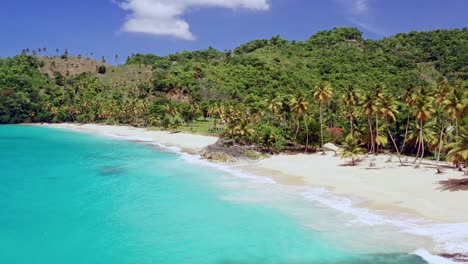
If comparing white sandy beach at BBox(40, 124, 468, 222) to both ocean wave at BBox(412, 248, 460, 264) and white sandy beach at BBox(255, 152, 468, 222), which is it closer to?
white sandy beach at BBox(255, 152, 468, 222)

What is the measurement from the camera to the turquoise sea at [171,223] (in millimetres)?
32625

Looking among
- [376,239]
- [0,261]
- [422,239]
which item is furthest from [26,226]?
[422,239]

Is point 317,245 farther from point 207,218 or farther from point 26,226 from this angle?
point 26,226

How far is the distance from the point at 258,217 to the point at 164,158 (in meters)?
49.1

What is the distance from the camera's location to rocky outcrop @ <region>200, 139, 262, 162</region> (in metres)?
81.3

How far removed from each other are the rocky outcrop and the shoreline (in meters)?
3.54

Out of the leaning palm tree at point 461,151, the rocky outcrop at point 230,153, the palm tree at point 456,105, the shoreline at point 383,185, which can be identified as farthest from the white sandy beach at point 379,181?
the palm tree at point 456,105

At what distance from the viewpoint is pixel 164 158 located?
289 feet

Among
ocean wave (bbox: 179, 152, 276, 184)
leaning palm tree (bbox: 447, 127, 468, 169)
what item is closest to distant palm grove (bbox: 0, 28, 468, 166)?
leaning palm tree (bbox: 447, 127, 468, 169)

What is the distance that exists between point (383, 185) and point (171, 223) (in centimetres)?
2932

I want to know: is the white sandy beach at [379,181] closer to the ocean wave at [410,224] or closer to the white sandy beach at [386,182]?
→ the white sandy beach at [386,182]

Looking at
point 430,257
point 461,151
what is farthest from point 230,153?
point 430,257

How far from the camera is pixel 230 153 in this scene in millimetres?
82812

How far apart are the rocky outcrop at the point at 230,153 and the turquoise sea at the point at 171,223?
7871 millimetres
